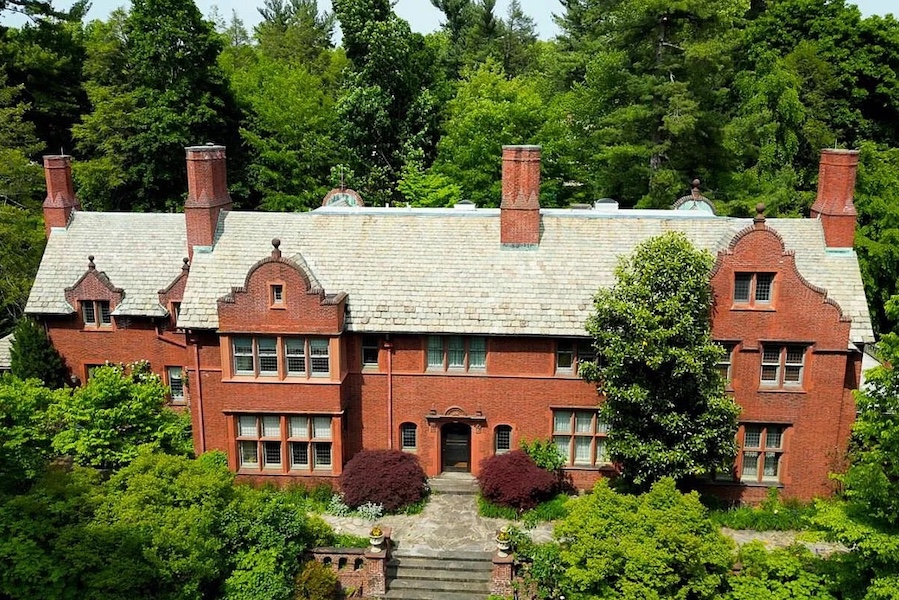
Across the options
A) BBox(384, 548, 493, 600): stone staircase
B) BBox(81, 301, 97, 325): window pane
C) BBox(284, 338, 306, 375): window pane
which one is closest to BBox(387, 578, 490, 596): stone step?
BBox(384, 548, 493, 600): stone staircase

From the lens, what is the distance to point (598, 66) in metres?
42.2

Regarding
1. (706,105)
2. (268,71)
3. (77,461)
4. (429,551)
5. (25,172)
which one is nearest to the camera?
(429,551)

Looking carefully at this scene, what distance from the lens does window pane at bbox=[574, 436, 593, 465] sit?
26.9 meters

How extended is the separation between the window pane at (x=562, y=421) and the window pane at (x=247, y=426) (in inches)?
409

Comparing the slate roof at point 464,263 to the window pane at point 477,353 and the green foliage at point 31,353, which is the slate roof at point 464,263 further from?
the green foliage at point 31,353

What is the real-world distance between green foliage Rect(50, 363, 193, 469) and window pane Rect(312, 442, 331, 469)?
5080 mm

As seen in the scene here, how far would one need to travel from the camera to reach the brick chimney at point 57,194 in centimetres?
3347

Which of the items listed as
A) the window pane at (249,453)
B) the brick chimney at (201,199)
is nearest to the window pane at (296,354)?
the window pane at (249,453)

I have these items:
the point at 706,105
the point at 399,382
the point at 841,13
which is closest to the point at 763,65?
the point at 841,13

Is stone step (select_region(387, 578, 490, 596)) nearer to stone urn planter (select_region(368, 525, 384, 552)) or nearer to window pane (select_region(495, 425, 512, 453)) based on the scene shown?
stone urn planter (select_region(368, 525, 384, 552))

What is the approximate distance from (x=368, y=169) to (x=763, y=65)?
24.8 metres

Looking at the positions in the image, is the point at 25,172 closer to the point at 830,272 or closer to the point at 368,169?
the point at 368,169

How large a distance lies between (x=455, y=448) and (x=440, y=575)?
5.79 metres

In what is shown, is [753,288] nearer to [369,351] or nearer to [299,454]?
[369,351]
